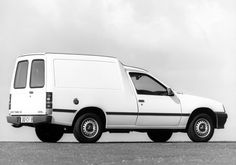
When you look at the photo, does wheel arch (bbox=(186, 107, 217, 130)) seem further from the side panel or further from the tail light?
the tail light

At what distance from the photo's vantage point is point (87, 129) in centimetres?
1517

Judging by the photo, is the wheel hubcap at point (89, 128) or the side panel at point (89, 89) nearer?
the side panel at point (89, 89)

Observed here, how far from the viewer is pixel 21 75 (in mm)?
16031

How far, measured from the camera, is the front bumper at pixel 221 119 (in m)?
17.1

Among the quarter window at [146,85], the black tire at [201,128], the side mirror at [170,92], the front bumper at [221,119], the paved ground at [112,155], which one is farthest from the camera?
the front bumper at [221,119]

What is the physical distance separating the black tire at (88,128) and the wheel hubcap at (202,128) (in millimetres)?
2933

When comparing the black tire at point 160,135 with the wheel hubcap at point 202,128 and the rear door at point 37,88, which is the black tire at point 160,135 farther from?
the rear door at point 37,88

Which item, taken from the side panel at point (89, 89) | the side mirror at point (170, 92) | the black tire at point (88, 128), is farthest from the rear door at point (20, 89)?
the side mirror at point (170, 92)

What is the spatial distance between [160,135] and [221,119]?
1.81 meters

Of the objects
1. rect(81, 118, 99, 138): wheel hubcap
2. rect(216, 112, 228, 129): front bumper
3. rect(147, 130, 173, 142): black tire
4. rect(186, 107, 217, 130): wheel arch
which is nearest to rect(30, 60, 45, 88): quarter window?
rect(81, 118, 99, 138): wheel hubcap

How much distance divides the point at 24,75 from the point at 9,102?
0.86m

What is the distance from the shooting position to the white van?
15.0 m

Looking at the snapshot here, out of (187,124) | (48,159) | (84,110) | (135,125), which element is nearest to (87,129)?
(84,110)

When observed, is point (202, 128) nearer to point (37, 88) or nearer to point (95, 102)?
point (95, 102)
